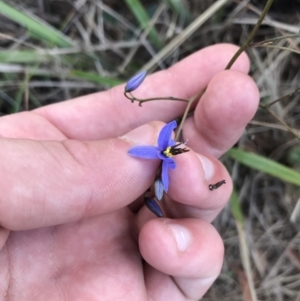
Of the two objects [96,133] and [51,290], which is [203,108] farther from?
[51,290]

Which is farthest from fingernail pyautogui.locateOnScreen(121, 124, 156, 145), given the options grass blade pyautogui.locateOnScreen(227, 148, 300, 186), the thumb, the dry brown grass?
the dry brown grass

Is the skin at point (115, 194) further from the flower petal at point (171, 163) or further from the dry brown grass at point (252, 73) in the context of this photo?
the dry brown grass at point (252, 73)

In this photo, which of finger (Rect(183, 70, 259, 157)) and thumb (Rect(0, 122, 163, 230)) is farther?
finger (Rect(183, 70, 259, 157))

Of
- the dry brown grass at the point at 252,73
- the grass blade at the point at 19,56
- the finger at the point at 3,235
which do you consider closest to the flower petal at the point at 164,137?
the finger at the point at 3,235

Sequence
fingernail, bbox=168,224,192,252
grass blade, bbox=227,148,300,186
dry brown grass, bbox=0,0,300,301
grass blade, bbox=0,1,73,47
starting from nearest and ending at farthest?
1. fingernail, bbox=168,224,192,252
2. grass blade, bbox=227,148,300,186
3. grass blade, bbox=0,1,73,47
4. dry brown grass, bbox=0,0,300,301

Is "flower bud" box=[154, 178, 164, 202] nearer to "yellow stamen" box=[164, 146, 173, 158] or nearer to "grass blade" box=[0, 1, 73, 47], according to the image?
"yellow stamen" box=[164, 146, 173, 158]

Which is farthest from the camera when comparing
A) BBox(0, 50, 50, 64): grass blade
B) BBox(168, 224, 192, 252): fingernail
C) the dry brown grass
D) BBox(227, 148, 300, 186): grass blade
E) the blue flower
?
the dry brown grass

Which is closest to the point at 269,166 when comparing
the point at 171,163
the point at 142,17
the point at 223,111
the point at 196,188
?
the point at 223,111
